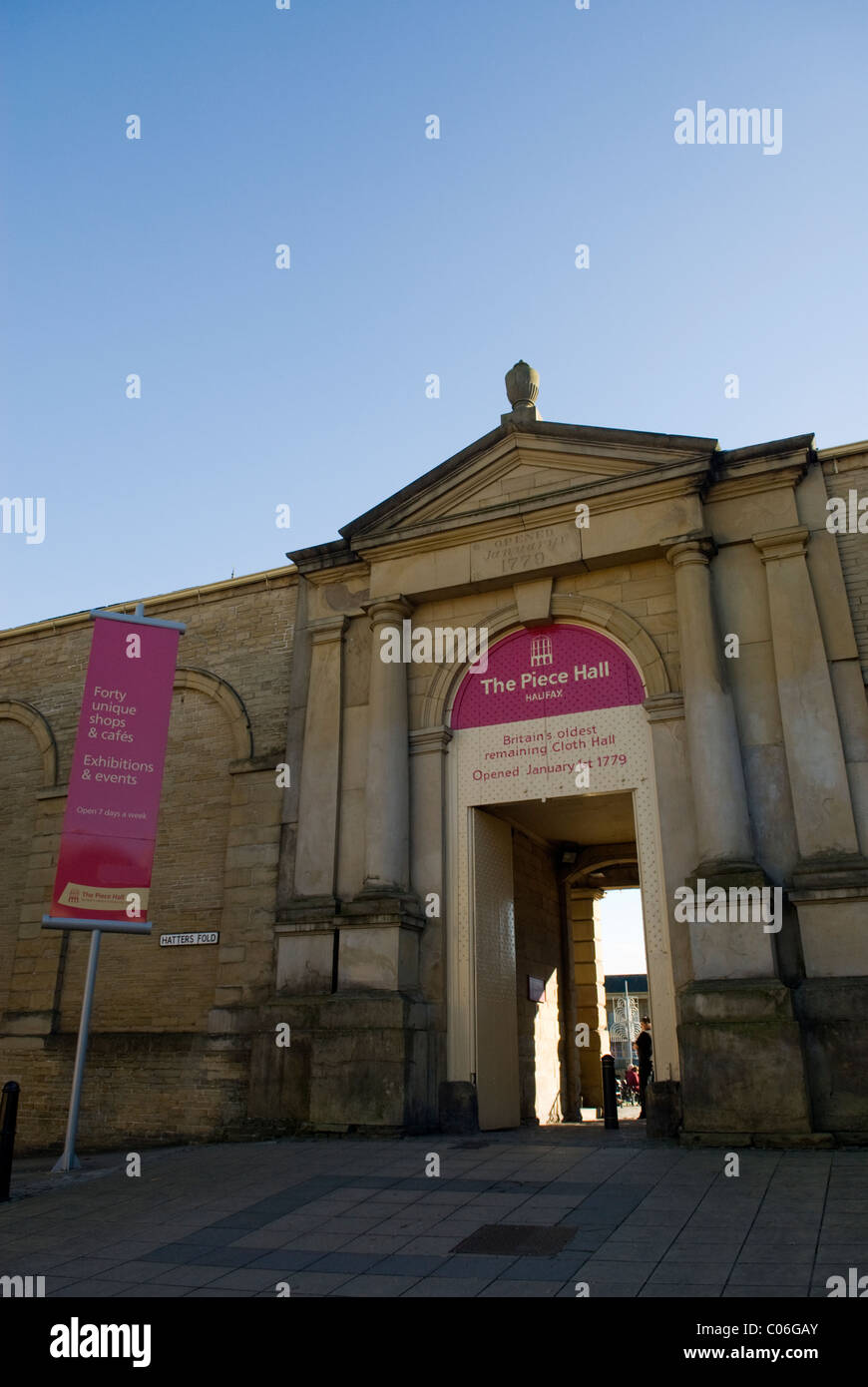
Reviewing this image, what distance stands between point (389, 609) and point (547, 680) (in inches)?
99.8

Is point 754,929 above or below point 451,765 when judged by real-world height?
below

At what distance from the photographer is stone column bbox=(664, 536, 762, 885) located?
1097cm

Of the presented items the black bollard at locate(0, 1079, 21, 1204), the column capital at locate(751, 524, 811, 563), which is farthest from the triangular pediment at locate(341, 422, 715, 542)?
the black bollard at locate(0, 1079, 21, 1204)

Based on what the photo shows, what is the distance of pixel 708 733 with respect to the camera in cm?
1143

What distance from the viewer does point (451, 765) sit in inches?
534

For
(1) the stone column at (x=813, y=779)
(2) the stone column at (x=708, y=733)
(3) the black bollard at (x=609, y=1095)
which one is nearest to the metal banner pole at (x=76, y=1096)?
(3) the black bollard at (x=609, y=1095)

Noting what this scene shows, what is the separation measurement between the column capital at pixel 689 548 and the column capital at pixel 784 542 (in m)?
0.61

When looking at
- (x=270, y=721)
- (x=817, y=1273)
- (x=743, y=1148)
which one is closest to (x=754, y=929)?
(x=743, y=1148)

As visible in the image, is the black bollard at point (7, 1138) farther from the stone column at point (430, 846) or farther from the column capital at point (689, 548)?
the column capital at point (689, 548)

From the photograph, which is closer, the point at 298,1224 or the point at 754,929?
the point at 298,1224

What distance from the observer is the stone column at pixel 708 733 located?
11.0 m

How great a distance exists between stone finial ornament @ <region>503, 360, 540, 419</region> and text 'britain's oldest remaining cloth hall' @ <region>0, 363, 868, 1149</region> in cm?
7
